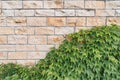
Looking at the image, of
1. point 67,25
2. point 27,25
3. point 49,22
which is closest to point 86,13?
point 67,25

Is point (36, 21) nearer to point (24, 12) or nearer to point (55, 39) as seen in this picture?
point (24, 12)

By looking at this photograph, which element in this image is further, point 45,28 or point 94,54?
point 45,28

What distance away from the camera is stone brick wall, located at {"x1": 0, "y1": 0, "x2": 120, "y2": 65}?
3352mm

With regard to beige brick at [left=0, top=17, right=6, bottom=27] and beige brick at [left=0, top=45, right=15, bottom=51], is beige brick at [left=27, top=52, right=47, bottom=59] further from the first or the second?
beige brick at [left=0, top=17, right=6, bottom=27]

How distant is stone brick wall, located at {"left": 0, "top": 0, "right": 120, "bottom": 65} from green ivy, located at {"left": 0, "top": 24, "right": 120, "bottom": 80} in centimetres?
25

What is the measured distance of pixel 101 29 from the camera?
3.20 meters

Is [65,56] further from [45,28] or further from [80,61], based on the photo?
[45,28]

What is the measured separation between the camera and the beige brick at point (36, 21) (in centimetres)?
337

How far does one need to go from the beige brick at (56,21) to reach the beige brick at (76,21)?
77 mm

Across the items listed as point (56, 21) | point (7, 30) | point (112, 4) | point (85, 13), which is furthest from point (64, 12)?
point (7, 30)

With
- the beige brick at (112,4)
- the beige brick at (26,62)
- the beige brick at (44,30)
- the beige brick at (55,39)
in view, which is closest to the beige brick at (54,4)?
the beige brick at (44,30)

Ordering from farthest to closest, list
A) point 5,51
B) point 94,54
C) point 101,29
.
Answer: point 5,51 → point 101,29 → point 94,54

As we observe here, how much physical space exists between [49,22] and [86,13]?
0.55 m

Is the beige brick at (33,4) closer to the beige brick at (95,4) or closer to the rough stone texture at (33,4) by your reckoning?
the rough stone texture at (33,4)
